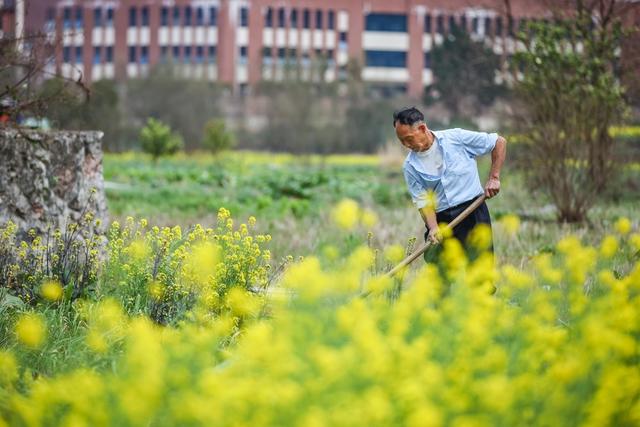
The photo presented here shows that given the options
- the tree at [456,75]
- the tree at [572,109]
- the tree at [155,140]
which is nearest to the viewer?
the tree at [572,109]

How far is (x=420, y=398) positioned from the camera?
2.94 meters

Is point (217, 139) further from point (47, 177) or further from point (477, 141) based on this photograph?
point (477, 141)

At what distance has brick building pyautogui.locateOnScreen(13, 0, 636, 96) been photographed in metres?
62.9

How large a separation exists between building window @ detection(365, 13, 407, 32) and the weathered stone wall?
58.0 m

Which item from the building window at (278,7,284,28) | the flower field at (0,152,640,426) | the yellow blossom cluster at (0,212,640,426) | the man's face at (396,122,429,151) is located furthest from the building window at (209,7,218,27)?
the yellow blossom cluster at (0,212,640,426)

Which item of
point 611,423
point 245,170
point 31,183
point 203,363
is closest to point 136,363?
point 203,363

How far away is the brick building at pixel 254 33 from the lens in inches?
2477

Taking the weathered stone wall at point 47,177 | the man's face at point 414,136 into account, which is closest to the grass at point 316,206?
the man's face at point 414,136

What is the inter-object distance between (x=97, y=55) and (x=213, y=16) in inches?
314

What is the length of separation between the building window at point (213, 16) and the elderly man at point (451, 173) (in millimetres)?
58464

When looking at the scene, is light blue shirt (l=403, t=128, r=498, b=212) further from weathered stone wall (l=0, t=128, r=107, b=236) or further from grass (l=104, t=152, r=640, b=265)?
weathered stone wall (l=0, t=128, r=107, b=236)

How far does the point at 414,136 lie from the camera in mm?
6004

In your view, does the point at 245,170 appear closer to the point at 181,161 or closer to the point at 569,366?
the point at 181,161

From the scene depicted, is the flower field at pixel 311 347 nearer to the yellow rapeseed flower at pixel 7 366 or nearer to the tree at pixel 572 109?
the yellow rapeseed flower at pixel 7 366
